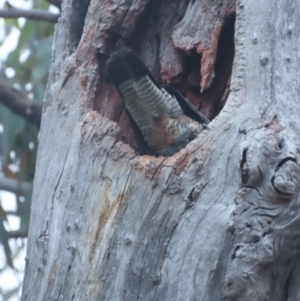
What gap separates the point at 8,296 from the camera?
14.1 ft

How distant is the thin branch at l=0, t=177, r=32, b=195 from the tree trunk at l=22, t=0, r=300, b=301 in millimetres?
1591

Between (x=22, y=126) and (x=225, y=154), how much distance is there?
2.25 meters

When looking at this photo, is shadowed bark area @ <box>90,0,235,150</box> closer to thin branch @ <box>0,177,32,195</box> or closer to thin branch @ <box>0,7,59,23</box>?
thin branch @ <box>0,7,59,23</box>

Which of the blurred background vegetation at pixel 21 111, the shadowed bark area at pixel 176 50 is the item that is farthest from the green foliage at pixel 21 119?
the shadowed bark area at pixel 176 50

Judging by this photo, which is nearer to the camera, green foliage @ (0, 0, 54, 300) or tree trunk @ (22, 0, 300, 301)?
tree trunk @ (22, 0, 300, 301)

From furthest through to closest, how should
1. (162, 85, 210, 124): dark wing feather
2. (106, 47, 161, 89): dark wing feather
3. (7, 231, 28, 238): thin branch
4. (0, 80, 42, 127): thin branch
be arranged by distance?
(7, 231, 28, 238): thin branch < (0, 80, 42, 127): thin branch < (162, 85, 210, 124): dark wing feather < (106, 47, 161, 89): dark wing feather

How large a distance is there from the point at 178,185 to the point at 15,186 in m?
2.18

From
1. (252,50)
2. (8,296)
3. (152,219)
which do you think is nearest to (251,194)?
(152,219)

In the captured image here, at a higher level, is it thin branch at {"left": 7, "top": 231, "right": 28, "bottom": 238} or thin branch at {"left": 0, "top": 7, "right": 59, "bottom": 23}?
thin branch at {"left": 0, "top": 7, "right": 59, "bottom": 23}

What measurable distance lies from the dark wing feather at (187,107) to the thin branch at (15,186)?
1744 mm

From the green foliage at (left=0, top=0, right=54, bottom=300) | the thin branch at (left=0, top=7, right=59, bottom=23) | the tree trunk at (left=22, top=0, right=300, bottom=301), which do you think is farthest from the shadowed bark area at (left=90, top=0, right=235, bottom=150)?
the green foliage at (left=0, top=0, right=54, bottom=300)

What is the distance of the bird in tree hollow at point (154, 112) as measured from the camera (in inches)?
70.7

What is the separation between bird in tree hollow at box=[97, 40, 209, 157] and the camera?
70.7 inches

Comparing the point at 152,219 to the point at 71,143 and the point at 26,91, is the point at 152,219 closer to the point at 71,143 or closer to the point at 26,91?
the point at 71,143
